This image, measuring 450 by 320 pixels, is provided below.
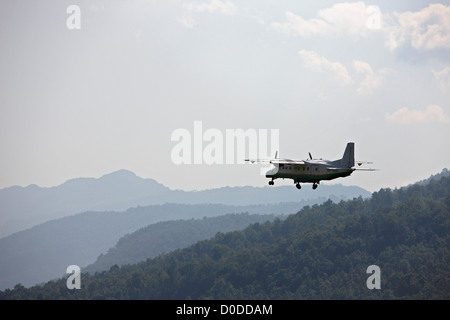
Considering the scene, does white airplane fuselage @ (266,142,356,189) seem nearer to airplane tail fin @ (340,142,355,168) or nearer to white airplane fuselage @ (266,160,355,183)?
white airplane fuselage @ (266,160,355,183)

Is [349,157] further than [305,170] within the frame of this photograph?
Yes

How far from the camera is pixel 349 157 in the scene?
87.6m

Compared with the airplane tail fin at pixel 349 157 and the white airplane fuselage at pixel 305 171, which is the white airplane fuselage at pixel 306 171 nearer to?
the white airplane fuselage at pixel 305 171

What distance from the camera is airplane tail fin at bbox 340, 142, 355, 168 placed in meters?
86.9

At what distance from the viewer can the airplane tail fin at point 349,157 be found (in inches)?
3420

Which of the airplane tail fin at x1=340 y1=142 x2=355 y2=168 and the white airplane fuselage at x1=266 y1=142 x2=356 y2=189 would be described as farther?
the airplane tail fin at x1=340 y1=142 x2=355 y2=168

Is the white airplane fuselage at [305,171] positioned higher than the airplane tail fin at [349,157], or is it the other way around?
the airplane tail fin at [349,157]

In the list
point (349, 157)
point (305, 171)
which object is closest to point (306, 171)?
point (305, 171)

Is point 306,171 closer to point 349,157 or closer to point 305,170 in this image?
point 305,170

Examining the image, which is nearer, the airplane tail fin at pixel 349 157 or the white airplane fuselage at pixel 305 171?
the white airplane fuselage at pixel 305 171

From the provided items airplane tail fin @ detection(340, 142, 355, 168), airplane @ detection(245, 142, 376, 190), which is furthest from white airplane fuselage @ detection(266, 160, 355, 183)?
airplane tail fin @ detection(340, 142, 355, 168)

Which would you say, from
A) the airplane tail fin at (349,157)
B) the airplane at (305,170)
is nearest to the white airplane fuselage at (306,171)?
the airplane at (305,170)
